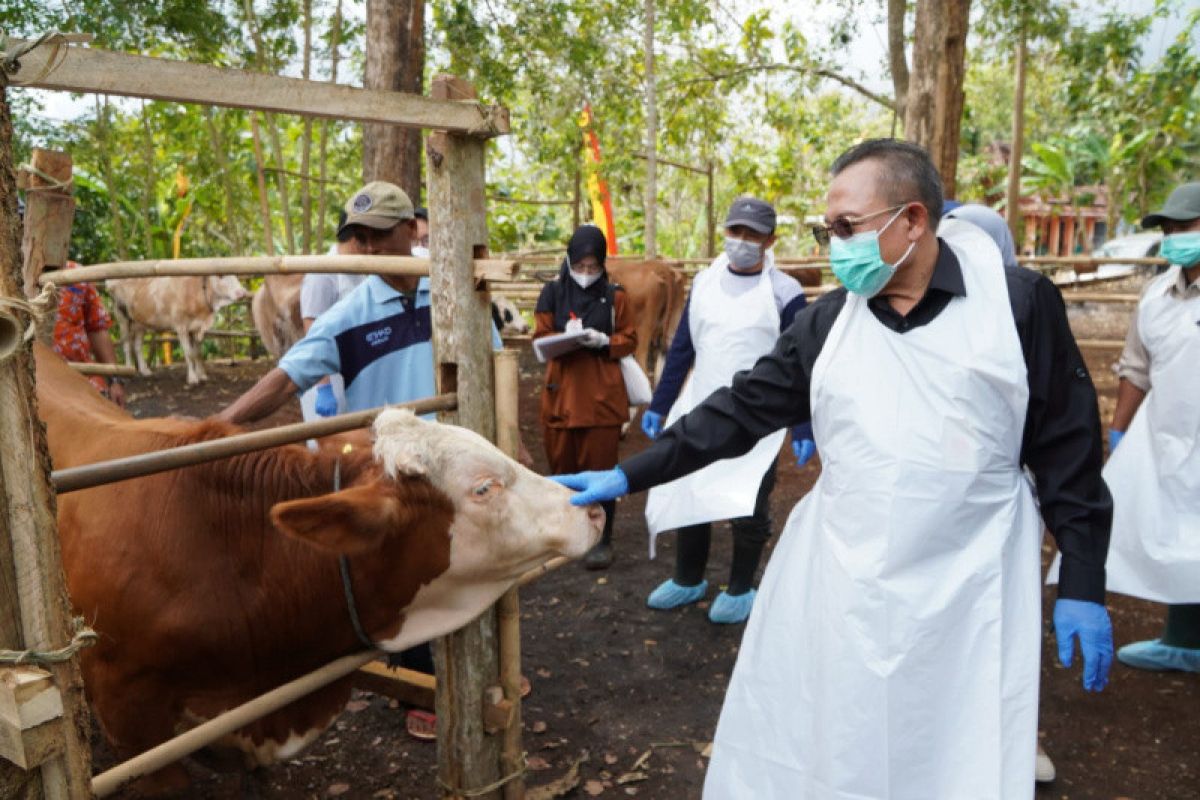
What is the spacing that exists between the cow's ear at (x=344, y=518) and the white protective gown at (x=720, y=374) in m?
2.20

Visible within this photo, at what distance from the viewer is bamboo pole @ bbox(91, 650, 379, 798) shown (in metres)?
Result: 1.88

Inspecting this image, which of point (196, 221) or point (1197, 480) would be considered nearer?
point (1197, 480)

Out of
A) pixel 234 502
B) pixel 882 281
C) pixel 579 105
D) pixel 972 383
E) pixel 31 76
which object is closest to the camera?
pixel 31 76

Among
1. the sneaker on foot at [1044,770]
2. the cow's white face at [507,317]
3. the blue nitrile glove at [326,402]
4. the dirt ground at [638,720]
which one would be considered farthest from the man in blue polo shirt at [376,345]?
the cow's white face at [507,317]

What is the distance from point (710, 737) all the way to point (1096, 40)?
473 inches

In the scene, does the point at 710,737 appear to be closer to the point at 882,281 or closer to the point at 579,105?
the point at 882,281

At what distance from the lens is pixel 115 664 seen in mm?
2279

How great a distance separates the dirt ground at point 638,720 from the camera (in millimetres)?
3307

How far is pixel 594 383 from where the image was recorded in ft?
17.2

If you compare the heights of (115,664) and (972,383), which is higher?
(972,383)

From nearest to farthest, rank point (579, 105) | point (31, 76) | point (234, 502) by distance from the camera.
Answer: point (31, 76) → point (234, 502) → point (579, 105)

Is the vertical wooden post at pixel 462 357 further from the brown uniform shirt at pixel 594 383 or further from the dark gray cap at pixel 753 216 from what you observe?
the brown uniform shirt at pixel 594 383

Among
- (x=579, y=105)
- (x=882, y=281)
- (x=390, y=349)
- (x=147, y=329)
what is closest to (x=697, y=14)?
(x=579, y=105)

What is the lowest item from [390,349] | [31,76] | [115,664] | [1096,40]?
[115,664]
